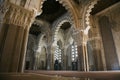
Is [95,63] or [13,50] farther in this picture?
[95,63]

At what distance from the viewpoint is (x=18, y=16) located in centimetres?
445

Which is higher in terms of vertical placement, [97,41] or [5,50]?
[97,41]

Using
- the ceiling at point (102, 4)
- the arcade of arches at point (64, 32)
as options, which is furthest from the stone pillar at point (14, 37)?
the ceiling at point (102, 4)

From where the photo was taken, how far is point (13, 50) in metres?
4.05

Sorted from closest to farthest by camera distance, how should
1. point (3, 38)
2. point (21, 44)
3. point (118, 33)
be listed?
point (3, 38) < point (21, 44) < point (118, 33)

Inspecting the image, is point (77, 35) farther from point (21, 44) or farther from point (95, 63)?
point (21, 44)

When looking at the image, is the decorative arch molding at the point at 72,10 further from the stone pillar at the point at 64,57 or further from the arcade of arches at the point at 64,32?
the stone pillar at the point at 64,57

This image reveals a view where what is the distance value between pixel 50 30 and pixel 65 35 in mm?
3627

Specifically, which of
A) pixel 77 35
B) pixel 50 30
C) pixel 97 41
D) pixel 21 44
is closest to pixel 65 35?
pixel 50 30

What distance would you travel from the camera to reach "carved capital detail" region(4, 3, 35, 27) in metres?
4.27

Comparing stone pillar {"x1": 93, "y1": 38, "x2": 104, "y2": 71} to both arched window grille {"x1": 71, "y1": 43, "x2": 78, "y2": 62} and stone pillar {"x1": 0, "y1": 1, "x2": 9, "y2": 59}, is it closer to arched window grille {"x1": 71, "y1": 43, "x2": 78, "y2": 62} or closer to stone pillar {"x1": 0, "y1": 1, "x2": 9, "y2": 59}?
arched window grille {"x1": 71, "y1": 43, "x2": 78, "y2": 62}

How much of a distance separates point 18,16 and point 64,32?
12334 mm

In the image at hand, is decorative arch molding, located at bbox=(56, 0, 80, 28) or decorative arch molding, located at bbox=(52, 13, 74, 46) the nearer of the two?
decorative arch molding, located at bbox=(56, 0, 80, 28)

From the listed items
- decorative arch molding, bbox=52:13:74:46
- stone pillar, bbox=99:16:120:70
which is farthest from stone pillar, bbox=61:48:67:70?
stone pillar, bbox=99:16:120:70
